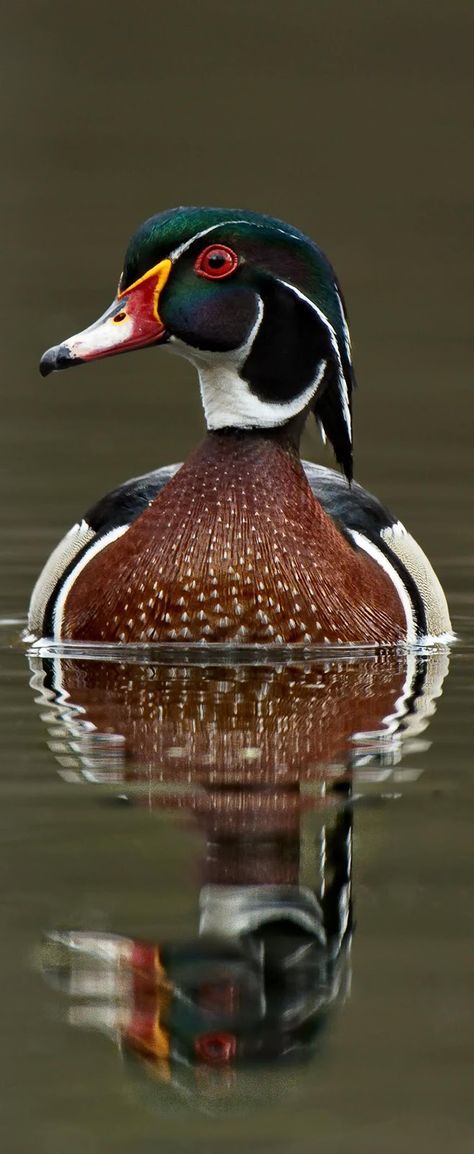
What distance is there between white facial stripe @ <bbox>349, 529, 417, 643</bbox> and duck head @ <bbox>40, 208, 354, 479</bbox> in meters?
0.41

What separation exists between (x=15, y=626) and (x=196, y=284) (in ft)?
5.23

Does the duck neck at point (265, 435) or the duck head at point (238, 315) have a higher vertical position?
the duck head at point (238, 315)

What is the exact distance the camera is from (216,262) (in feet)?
24.0

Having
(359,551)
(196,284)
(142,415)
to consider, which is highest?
(196,284)

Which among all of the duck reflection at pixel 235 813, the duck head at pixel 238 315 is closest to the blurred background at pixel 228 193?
the duck head at pixel 238 315

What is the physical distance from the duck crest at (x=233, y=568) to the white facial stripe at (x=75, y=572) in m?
0.07

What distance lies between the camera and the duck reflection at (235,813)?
13.9ft

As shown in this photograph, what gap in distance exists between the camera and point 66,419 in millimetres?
12969

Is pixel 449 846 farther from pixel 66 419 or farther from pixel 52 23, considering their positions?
pixel 52 23

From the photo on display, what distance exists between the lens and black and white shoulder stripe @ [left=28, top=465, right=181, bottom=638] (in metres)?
7.80

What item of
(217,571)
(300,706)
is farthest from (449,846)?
(217,571)

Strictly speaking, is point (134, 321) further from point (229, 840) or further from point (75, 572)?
point (229, 840)

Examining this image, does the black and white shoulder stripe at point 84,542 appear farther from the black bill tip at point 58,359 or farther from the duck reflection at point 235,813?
the black bill tip at point 58,359

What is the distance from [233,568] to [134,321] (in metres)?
0.84
